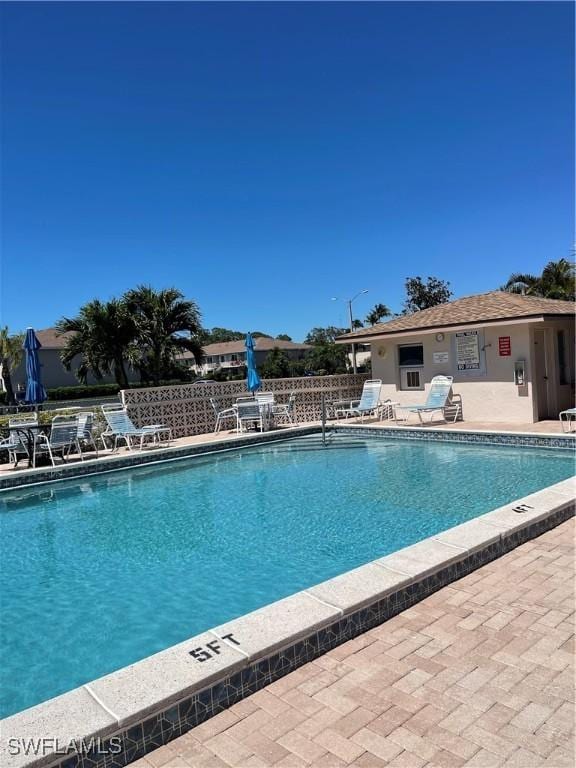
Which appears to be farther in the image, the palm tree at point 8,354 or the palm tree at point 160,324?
the palm tree at point 8,354

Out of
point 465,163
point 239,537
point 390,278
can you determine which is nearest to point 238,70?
point 465,163

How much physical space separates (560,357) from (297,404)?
7.55 metres

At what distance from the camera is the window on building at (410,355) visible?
1591 cm

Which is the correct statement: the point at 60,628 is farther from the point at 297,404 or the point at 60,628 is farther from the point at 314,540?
the point at 297,404

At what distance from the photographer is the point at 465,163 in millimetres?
20188

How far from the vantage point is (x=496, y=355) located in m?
13.9

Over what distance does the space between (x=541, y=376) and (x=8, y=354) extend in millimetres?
34745

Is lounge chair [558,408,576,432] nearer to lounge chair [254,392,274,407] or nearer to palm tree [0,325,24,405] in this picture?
lounge chair [254,392,274,407]

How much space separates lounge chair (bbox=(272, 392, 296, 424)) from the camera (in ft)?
52.2

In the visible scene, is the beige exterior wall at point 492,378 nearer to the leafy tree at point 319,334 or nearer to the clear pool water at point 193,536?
the clear pool water at point 193,536

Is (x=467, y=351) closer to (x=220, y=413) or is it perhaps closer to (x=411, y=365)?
(x=411, y=365)

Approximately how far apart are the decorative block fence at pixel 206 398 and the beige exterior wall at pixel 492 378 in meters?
2.27

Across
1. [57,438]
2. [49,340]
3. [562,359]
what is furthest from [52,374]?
[562,359]

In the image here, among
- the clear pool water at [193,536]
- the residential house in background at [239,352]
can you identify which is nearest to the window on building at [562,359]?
the clear pool water at [193,536]
